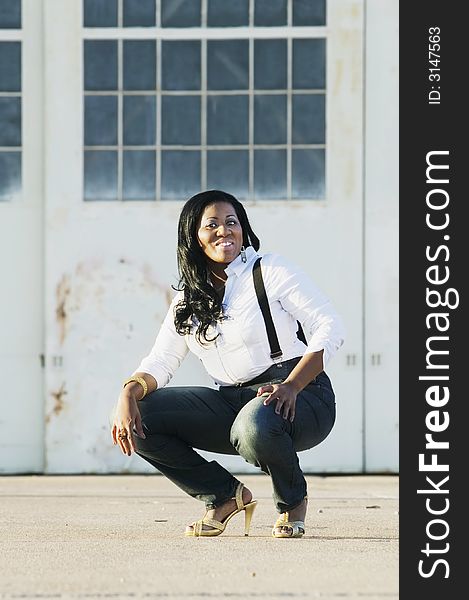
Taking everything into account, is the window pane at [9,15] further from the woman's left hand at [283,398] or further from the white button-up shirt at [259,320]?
the woman's left hand at [283,398]

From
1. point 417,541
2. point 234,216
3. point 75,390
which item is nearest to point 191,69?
point 75,390

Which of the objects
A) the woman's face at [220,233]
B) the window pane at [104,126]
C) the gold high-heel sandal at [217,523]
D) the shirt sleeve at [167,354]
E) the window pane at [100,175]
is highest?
the window pane at [104,126]

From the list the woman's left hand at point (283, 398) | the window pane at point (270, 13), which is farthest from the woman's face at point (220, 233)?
the window pane at point (270, 13)

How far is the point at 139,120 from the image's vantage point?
1072 centimetres

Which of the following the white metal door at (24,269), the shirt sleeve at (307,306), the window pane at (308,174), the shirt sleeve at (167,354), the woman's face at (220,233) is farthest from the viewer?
the white metal door at (24,269)

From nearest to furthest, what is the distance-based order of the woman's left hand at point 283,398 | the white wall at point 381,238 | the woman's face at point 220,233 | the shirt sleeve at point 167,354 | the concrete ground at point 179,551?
the concrete ground at point 179,551 < the woman's left hand at point 283,398 < the woman's face at point 220,233 < the shirt sleeve at point 167,354 < the white wall at point 381,238

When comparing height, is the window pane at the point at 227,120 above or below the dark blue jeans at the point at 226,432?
above

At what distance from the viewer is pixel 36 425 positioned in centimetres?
1078

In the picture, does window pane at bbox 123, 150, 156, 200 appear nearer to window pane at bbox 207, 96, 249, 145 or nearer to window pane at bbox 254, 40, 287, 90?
window pane at bbox 207, 96, 249, 145

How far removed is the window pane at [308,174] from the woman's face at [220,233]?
4.16m

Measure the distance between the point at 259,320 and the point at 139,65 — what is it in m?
4.70

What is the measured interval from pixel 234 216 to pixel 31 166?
453 centimetres

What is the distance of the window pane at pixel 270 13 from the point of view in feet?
34.8

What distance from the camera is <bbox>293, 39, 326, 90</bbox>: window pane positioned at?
10.6 meters
